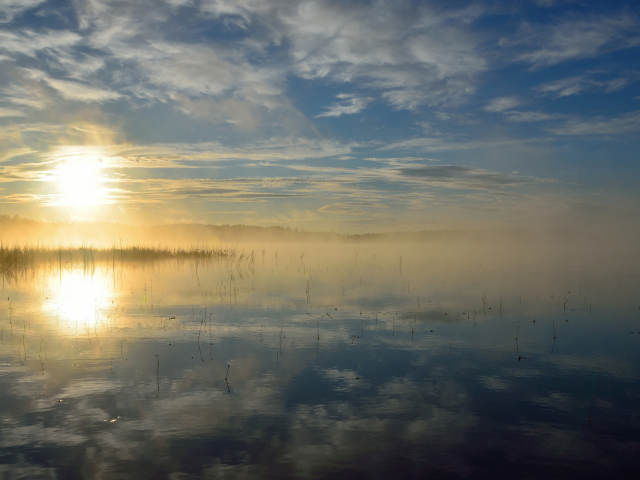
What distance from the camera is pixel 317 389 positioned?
1066 cm

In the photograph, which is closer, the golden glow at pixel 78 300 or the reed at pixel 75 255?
the golden glow at pixel 78 300

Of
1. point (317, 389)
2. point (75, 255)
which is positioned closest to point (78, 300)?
point (317, 389)

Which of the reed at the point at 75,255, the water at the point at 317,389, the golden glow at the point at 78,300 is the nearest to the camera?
the water at the point at 317,389

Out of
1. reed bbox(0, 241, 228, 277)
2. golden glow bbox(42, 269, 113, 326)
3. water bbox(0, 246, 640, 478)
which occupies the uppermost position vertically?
reed bbox(0, 241, 228, 277)

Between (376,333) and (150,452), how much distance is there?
31.7 feet

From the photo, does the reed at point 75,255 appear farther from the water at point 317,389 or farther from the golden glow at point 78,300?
the water at point 317,389

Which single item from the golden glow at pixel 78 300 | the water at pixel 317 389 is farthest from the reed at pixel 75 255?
the water at pixel 317 389

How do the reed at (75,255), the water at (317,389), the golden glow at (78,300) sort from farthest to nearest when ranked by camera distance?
→ the reed at (75,255)
the golden glow at (78,300)
the water at (317,389)

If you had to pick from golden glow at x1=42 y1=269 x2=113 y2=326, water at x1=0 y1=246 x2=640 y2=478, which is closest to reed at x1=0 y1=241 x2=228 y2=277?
golden glow at x1=42 y1=269 x2=113 y2=326

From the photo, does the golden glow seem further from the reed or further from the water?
the reed

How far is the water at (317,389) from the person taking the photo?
762cm

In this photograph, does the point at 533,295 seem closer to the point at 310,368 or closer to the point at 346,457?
the point at 310,368

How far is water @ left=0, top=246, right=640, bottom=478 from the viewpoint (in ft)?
25.0

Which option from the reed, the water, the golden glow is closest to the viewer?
the water
